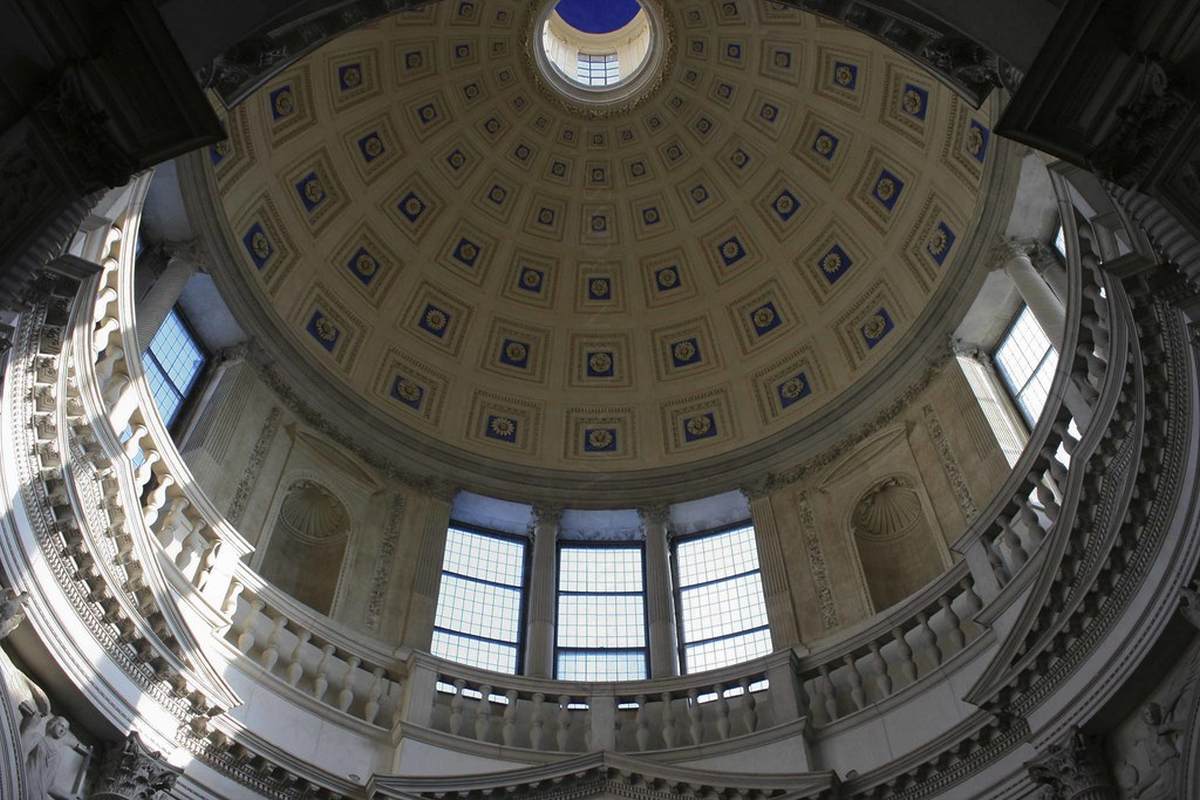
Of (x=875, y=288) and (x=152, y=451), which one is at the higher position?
(x=875, y=288)

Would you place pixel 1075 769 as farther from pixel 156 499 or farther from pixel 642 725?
pixel 156 499

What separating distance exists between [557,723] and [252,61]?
42.3ft

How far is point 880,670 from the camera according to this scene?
58.5 feet

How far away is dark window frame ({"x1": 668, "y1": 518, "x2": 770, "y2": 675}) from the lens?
21984 millimetres

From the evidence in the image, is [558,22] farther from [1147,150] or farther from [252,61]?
[1147,150]

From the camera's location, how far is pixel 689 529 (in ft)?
82.8

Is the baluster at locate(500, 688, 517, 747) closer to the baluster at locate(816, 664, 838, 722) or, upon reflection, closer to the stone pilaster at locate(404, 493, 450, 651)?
the stone pilaster at locate(404, 493, 450, 651)

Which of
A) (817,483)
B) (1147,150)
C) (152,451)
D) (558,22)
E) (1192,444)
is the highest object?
(558,22)

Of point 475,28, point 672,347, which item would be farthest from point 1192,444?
point 475,28

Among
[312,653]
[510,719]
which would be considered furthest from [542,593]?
[312,653]

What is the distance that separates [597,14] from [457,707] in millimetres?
22173

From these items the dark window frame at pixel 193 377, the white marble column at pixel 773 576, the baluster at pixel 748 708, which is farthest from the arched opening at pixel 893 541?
the dark window frame at pixel 193 377

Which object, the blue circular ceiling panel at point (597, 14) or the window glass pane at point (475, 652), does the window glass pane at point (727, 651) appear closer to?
the window glass pane at point (475, 652)

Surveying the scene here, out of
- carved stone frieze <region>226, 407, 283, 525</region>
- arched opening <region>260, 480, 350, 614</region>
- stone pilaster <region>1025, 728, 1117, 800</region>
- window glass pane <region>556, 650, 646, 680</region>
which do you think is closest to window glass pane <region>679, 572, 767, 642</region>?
window glass pane <region>556, 650, 646, 680</region>
